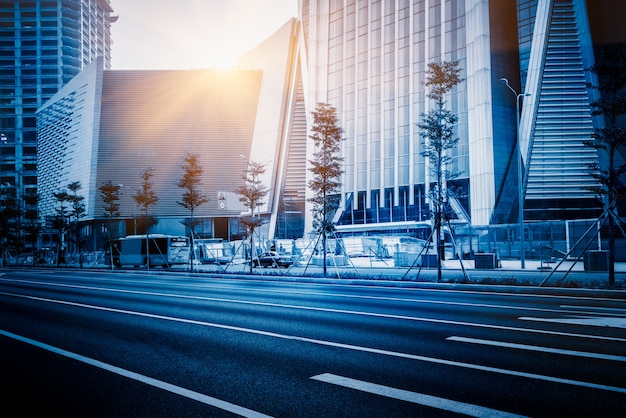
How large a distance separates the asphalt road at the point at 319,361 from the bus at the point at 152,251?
3405cm

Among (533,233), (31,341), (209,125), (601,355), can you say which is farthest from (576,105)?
(209,125)

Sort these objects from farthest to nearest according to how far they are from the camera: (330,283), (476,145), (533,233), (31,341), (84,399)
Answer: (476,145), (533,233), (330,283), (31,341), (84,399)

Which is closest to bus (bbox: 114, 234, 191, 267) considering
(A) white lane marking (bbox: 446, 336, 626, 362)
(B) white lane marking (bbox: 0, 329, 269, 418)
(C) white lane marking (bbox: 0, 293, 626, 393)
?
(C) white lane marking (bbox: 0, 293, 626, 393)

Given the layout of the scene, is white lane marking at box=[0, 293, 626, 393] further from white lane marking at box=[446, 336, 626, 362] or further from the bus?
the bus

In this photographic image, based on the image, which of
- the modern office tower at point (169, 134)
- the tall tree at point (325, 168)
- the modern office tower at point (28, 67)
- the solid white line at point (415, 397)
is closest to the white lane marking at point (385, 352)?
the solid white line at point (415, 397)

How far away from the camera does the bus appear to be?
45.4 meters

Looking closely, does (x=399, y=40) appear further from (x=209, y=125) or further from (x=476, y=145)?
(x=209, y=125)

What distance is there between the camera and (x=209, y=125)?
9812 cm

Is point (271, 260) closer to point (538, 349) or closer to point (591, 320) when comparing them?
point (591, 320)

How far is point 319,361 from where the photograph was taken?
637 centimetres

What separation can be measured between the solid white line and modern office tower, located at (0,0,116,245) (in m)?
152

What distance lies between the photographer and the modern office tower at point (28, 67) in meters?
138

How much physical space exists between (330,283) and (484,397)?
16770 mm

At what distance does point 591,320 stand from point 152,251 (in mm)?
41975
